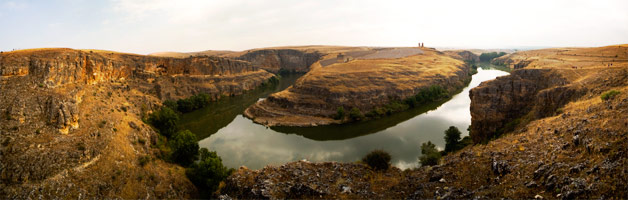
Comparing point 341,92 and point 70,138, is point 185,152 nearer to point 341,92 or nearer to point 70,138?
point 70,138

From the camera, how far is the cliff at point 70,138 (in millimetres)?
17375

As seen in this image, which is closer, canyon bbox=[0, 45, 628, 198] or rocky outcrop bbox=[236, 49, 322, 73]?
canyon bbox=[0, 45, 628, 198]

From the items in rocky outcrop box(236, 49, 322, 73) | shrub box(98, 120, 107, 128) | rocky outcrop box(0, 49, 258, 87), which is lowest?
shrub box(98, 120, 107, 128)

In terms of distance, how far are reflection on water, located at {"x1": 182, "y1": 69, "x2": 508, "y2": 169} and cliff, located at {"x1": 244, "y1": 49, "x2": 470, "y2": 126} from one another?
11.5 ft

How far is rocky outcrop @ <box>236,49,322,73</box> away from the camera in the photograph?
5123 inches

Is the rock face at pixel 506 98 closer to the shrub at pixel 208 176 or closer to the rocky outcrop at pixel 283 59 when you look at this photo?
the shrub at pixel 208 176

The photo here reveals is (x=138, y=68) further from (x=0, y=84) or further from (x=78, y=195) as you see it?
(x=78, y=195)

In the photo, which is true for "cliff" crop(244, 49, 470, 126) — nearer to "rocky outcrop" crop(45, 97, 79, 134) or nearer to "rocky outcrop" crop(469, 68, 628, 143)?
"rocky outcrop" crop(469, 68, 628, 143)

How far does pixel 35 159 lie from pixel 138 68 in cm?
4119

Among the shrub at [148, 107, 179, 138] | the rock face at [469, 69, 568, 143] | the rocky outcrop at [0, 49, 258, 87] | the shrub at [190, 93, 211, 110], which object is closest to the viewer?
the rocky outcrop at [0, 49, 258, 87]

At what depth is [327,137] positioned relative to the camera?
132ft

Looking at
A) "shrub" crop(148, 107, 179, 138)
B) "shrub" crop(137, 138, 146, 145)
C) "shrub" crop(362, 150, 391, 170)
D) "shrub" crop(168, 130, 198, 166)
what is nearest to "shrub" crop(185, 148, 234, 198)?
"shrub" crop(168, 130, 198, 166)

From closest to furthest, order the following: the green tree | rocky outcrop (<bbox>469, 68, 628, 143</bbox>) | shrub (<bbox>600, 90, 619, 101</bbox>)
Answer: shrub (<bbox>600, 90, 619, 101</bbox>) < rocky outcrop (<bbox>469, 68, 628, 143</bbox>) < the green tree

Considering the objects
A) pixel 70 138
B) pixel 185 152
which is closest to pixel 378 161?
Result: pixel 185 152
